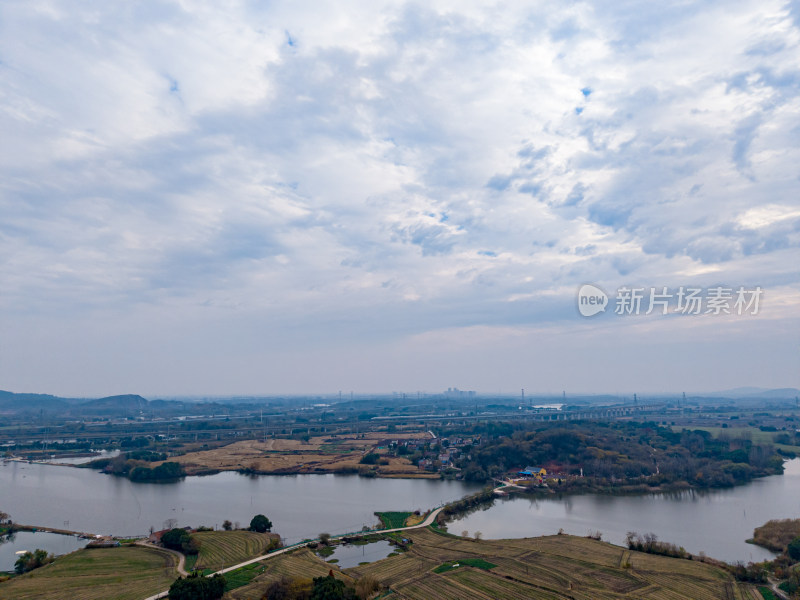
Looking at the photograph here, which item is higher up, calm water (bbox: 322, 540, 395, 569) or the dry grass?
calm water (bbox: 322, 540, 395, 569)

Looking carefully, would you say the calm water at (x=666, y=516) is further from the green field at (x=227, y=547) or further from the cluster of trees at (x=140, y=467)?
the cluster of trees at (x=140, y=467)

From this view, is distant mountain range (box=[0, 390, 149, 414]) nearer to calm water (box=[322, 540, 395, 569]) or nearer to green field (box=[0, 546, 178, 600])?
green field (box=[0, 546, 178, 600])

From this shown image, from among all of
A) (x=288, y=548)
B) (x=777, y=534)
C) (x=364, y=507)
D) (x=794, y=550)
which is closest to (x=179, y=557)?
(x=288, y=548)

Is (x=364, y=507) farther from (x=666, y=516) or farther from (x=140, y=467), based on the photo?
(x=140, y=467)

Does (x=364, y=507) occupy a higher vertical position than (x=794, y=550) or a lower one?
lower

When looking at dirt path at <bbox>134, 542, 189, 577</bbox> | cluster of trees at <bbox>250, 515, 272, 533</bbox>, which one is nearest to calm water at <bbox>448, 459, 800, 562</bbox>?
cluster of trees at <bbox>250, 515, 272, 533</bbox>

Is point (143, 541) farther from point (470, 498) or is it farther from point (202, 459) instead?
point (202, 459)

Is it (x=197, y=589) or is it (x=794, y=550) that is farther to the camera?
(x=794, y=550)
